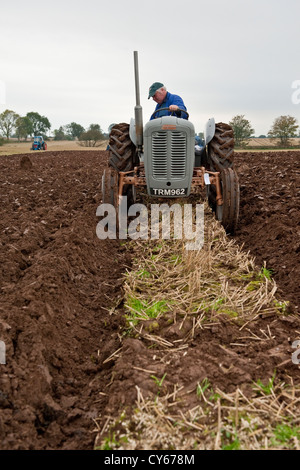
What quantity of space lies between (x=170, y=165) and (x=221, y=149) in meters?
Answer: 1.06

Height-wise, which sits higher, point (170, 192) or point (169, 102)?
point (169, 102)

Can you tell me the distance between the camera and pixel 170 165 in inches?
226

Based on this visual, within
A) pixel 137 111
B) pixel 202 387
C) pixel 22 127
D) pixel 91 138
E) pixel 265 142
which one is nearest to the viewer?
pixel 202 387

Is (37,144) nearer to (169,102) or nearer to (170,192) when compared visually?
(169,102)

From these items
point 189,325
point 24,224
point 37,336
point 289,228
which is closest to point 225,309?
point 189,325

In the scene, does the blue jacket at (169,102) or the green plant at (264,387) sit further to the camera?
the blue jacket at (169,102)

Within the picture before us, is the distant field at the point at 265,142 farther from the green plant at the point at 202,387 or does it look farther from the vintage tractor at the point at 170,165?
the green plant at the point at 202,387

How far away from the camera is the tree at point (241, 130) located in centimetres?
4147

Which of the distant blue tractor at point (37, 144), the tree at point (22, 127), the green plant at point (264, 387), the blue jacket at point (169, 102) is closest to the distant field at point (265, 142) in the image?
the distant blue tractor at point (37, 144)

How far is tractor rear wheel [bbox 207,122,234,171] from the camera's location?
20.8ft

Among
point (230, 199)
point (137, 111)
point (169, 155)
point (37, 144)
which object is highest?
point (137, 111)

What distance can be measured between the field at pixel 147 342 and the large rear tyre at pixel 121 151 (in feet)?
4.06

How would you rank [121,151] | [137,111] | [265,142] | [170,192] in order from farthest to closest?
[265,142], [121,151], [170,192], [137,111]

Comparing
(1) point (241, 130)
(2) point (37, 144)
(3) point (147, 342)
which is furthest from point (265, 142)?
(3) point (147, 342)
